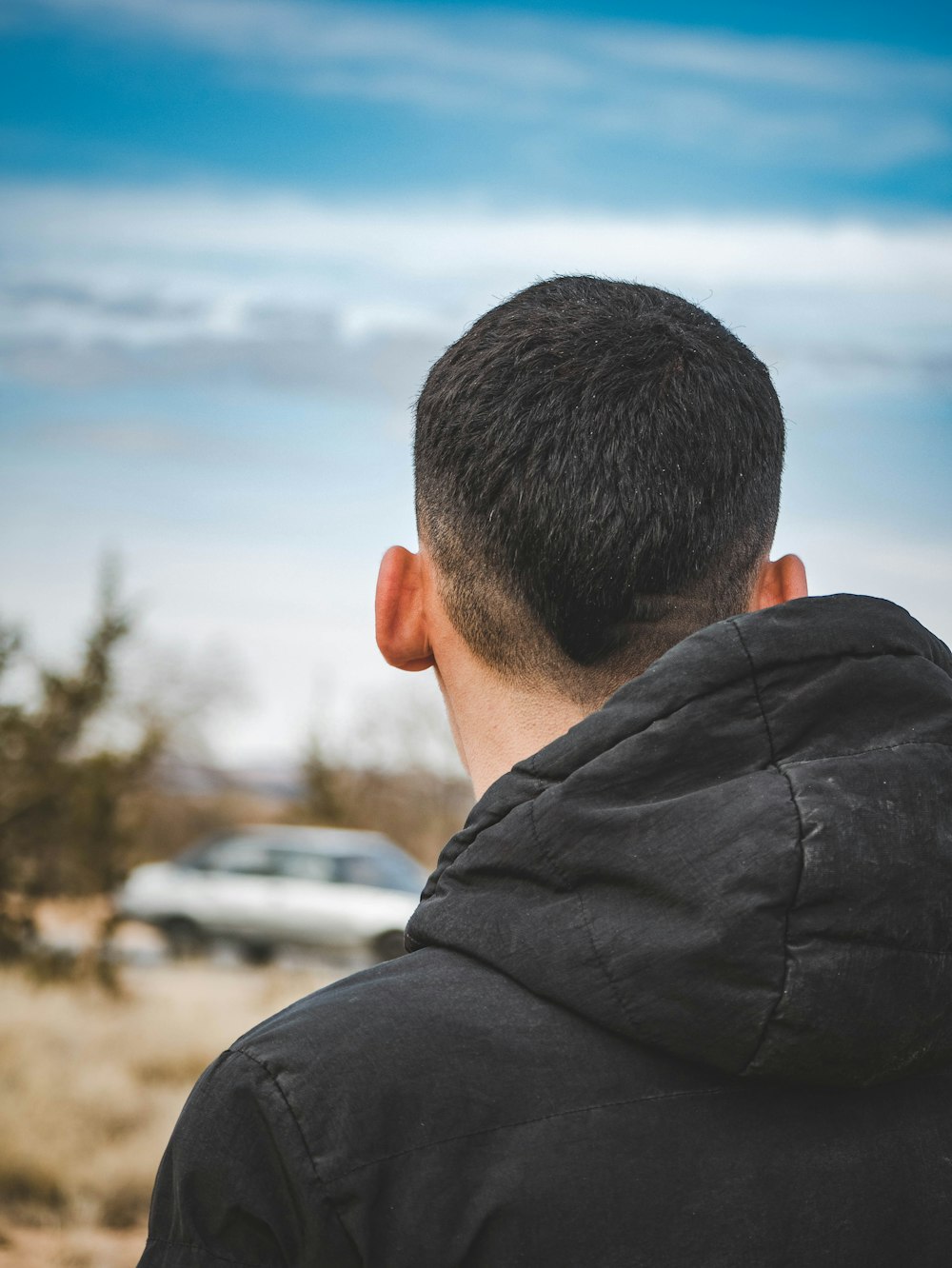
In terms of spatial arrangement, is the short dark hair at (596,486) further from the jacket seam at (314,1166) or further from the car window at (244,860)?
the car window at (244,860)

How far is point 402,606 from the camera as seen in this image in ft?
4.43

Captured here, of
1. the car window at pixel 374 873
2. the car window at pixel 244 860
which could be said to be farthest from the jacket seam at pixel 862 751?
the car window at pixel 244 860

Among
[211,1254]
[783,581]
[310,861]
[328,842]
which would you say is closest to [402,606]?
[783,581]

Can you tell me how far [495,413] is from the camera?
1.24 metres

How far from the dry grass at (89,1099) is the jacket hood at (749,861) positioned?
5.66 metres

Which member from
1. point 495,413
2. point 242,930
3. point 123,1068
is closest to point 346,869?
point 242,930

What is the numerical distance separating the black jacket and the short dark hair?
0.15 metres

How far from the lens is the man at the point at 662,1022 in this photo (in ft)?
3.09

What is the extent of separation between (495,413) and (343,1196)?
72cm

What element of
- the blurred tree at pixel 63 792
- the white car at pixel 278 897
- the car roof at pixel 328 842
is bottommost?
the white car at pixel 278 897

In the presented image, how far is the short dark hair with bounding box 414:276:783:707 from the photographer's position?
118 cm

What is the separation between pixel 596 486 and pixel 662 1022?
0.49m

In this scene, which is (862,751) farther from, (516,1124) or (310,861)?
(310,861)

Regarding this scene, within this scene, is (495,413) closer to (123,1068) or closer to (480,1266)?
(480,1266)
